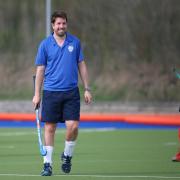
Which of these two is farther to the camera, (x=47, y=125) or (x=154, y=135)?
(x=154, y=135)

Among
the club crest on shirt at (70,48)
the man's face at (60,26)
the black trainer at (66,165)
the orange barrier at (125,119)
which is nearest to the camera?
the man's face at (60,26)

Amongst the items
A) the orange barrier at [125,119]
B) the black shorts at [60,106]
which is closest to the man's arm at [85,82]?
the black shorts at [60,106]

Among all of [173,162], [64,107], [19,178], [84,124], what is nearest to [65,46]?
[64,107]

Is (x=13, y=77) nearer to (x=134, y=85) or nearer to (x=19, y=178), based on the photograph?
(x=134, y=85)

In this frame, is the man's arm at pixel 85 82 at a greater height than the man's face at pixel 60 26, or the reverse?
the man's face at pixel 60 26

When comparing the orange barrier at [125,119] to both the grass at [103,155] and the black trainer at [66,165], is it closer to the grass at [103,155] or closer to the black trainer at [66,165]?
the grass at [103,155]

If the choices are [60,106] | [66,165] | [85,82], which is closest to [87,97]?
[85,82]

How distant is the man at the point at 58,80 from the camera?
1259cm

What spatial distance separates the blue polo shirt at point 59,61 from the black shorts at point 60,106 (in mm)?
80

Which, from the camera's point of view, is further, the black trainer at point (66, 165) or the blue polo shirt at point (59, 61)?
the black trainer at point (66, 165)

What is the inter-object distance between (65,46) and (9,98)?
21.7m

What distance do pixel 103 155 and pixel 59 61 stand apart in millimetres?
4228

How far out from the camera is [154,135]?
21.9 metres

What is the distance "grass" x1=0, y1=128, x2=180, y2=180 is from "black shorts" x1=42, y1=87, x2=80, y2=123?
0.77 meters
